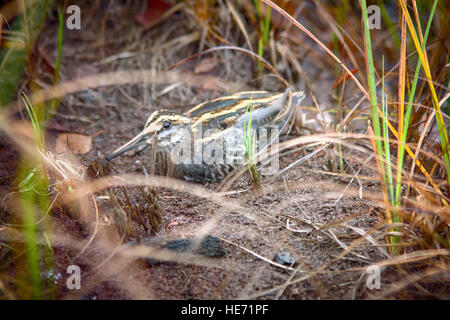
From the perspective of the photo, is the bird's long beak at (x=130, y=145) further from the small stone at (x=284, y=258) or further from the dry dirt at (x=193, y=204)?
the small stone at (x=284, y=258)

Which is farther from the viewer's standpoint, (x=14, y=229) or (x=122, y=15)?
(x=122, y=15)

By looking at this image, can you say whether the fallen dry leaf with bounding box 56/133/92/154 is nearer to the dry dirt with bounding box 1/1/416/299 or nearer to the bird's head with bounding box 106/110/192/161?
the dry dirt with bounding box 1/1/416/299

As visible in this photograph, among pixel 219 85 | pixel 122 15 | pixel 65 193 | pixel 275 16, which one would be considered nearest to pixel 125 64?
pixel 122 15

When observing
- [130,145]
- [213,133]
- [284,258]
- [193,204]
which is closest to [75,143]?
[130,145]

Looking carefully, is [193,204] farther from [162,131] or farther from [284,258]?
[284,258]

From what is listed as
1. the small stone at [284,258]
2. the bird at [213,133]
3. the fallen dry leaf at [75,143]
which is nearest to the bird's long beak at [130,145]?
the bird at [213,133]
